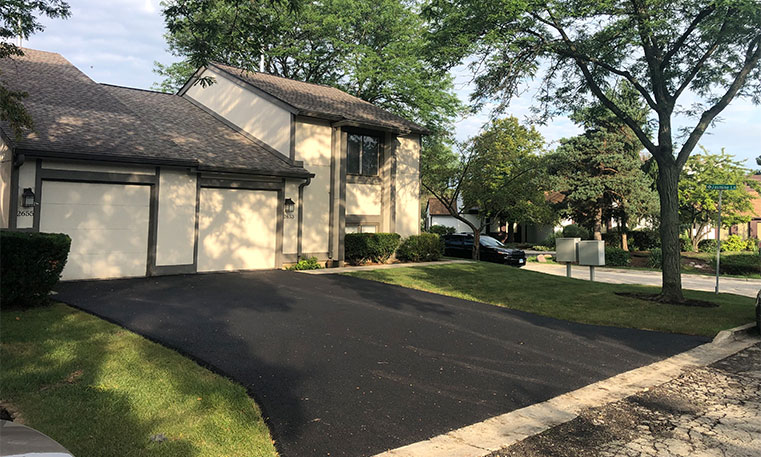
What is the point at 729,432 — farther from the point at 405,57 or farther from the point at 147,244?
the point at 405,57

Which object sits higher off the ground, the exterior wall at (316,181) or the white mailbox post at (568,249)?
the exterior wall at (316,181)

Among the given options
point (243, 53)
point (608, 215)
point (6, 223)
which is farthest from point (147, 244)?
point (608, 215)

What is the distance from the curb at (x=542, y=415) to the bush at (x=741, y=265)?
2176 centimetres

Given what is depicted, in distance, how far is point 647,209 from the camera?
29500 mm

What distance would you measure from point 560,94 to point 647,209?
1909cm

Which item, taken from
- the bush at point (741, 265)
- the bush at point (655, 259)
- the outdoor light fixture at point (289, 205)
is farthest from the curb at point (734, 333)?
the bush at point (655, 259)

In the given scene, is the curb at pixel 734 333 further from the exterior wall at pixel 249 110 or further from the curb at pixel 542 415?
the exterior wall at pixel 249 110

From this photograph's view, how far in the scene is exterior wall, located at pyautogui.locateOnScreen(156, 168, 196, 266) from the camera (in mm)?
12875

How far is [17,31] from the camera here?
28.7 ft

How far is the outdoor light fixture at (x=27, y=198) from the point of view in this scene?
1076 cm

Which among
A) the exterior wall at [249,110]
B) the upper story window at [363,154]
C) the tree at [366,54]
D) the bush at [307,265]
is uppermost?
the tree at [366,54]

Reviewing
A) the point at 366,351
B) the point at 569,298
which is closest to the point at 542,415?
the point at 366,351

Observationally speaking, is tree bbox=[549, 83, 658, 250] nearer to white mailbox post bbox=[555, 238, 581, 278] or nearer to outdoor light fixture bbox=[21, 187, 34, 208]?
white mailbox post bbox=[555, 238, 581, 278]

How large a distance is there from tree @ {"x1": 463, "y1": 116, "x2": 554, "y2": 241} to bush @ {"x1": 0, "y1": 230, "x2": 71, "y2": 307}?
2011 centimetres
